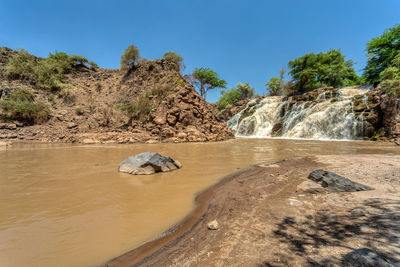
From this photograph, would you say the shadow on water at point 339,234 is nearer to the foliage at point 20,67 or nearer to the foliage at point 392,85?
the foliage at point 392,85

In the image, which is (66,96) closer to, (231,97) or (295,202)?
(295,202)

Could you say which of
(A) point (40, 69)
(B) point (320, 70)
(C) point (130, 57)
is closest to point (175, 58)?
(C) point (130, 57)

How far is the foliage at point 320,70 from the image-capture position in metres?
27.5

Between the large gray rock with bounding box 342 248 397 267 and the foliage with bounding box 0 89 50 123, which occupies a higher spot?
the foliage with bounding box 0 89 50 123

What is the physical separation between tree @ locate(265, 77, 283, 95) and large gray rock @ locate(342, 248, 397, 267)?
41712 mm

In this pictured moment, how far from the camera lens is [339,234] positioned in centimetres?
158

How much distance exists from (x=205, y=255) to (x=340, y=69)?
3694 cm

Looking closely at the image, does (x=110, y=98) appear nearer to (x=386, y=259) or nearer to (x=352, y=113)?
(x=386, y=259)

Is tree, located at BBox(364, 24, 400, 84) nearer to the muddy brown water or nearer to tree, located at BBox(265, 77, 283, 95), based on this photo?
tree, located at BBox(265, 77, 283, 95)

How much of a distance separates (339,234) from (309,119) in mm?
18093

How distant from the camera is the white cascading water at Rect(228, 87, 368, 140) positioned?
14188 millimetres

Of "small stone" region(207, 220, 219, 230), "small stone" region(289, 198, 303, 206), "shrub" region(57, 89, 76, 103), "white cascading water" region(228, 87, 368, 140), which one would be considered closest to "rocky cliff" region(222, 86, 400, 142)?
"white cascading water" region(228, 87, 368, 140)

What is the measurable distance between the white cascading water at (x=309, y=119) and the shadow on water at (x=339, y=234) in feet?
52.0

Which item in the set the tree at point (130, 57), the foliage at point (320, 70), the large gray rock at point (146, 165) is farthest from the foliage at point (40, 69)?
the foliage at point (320, 70)
